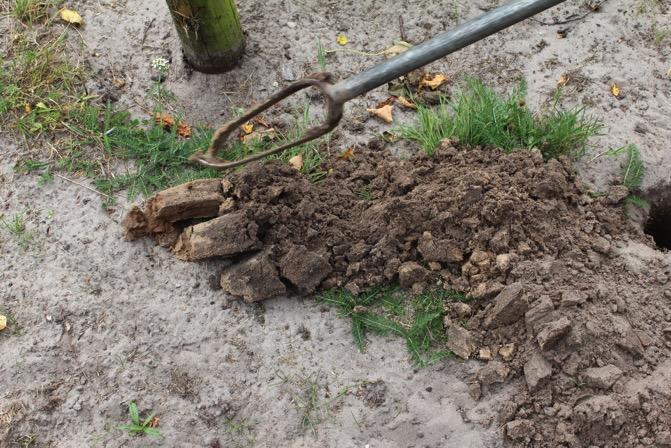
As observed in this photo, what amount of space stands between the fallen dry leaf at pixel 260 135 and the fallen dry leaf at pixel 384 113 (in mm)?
536

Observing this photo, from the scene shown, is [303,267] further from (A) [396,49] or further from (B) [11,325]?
(A) [396,49]

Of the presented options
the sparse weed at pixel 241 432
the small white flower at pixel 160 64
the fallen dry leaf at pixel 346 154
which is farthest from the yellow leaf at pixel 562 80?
Result: the sparse weed at pixel 241 432

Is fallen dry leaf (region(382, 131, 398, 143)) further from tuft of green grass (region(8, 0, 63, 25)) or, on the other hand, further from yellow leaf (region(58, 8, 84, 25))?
tuft of green grass (region(8, 0, 63, 25))

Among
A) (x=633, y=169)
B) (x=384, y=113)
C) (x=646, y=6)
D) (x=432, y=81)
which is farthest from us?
(x=646, y=6)

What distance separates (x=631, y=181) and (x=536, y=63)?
91 cm

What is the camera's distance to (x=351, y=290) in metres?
2.76

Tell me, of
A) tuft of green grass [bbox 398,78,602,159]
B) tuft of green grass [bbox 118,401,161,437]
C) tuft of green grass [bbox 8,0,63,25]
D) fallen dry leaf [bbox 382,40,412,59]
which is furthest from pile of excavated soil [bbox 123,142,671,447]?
tuft of green grass [bbox 8,0,63,25]

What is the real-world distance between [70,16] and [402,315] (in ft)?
8.06

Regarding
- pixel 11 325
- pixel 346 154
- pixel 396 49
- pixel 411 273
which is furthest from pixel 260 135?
pixel 11 325

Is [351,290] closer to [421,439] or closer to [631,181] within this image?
[421,439]

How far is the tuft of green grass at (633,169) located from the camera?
310 cm

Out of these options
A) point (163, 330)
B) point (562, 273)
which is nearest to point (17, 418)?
point (163, 330)

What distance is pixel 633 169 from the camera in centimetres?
313

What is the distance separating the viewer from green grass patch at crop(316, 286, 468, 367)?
106 inches
